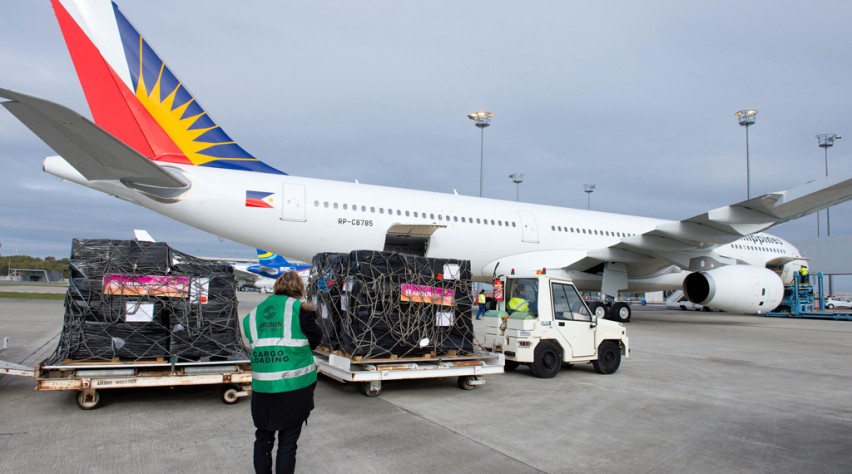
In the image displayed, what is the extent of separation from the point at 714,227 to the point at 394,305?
12.0 m

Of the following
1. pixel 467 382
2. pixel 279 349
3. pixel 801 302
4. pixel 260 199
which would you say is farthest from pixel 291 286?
pixel 801 302

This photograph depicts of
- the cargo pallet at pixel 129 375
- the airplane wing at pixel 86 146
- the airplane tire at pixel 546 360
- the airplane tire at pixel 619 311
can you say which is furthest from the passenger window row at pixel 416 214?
the cargo pallet at pixel 129 375

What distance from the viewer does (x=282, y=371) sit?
3.41m

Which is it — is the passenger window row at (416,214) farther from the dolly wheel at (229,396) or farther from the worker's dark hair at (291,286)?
the worker's dark hair at (291,286)

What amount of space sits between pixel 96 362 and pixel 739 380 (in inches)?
340

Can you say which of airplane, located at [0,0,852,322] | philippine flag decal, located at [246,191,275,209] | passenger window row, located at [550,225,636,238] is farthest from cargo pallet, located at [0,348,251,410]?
passenger window row, located at [550,225,636,238]

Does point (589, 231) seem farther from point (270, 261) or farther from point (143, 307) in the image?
point (270, 261)

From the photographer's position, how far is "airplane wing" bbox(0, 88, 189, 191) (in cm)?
680

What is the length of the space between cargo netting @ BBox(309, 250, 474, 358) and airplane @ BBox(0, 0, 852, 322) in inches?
155

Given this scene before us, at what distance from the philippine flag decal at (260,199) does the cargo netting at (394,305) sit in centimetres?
567

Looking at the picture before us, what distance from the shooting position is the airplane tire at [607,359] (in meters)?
8.62

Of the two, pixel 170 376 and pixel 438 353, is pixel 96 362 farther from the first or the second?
pixel 438 353

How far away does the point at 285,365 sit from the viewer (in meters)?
3.44

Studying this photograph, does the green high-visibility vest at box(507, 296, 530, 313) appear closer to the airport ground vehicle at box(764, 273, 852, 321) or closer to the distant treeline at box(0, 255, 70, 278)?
the airport ground vehicle at box(764, 273, 852, 321)
